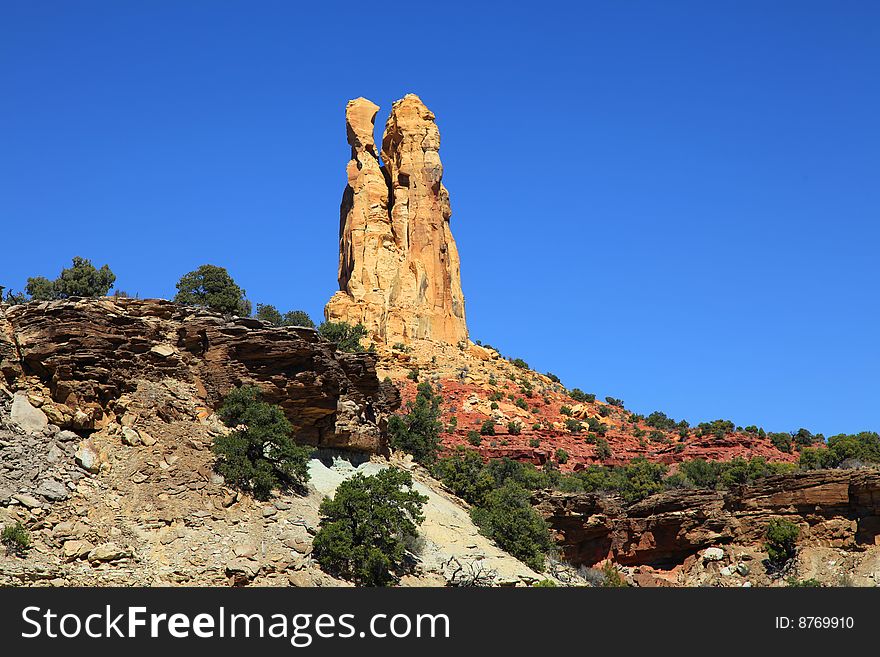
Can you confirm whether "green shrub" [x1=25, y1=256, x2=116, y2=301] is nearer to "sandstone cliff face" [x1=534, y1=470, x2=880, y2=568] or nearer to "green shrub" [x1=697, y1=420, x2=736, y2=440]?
"sandstone cliff face" [x1=534, y1=470, x2=880, y2=568]

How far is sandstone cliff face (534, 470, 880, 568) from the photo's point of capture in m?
46.2

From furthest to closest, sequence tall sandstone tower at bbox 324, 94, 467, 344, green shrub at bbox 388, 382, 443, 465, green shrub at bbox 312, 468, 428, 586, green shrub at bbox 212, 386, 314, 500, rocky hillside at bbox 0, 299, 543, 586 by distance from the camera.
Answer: tall sandstone tower at bbox 324, 94, 467, 344, green shrub at bbox 388, 382, 443, 465, green shrub at bbox 212, 386, 314, 500, green shrub at bbox 312, 468, 428, 586, rocky hillside at bbox 0, 299, 543, 586

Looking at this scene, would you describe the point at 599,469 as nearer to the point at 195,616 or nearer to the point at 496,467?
the point at 496,467

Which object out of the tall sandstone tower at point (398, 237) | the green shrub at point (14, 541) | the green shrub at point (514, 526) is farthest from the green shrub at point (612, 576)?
the tall sandstone tower at point (398, 237)

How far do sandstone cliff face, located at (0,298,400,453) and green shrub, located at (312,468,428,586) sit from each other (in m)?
4.50

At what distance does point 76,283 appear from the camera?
47062mm

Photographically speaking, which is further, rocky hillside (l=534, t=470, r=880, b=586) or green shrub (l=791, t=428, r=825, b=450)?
green shrub (l=791, t=428, r=825, b=450)

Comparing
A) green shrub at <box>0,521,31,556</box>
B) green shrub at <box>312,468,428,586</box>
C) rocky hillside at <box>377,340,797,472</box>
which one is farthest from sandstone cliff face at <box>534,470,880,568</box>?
green shrub at <box>0,521,31,556</box>

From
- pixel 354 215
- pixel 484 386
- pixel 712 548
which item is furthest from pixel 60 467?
pixel 354 215

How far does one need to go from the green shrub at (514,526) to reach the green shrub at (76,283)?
58.7 feet

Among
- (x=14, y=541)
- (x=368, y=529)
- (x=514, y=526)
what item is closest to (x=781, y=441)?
(x=514, y=526)

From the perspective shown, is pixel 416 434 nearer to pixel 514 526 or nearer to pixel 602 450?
pixel 514 526

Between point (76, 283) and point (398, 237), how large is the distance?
2046 inches

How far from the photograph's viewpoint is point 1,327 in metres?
37.1
